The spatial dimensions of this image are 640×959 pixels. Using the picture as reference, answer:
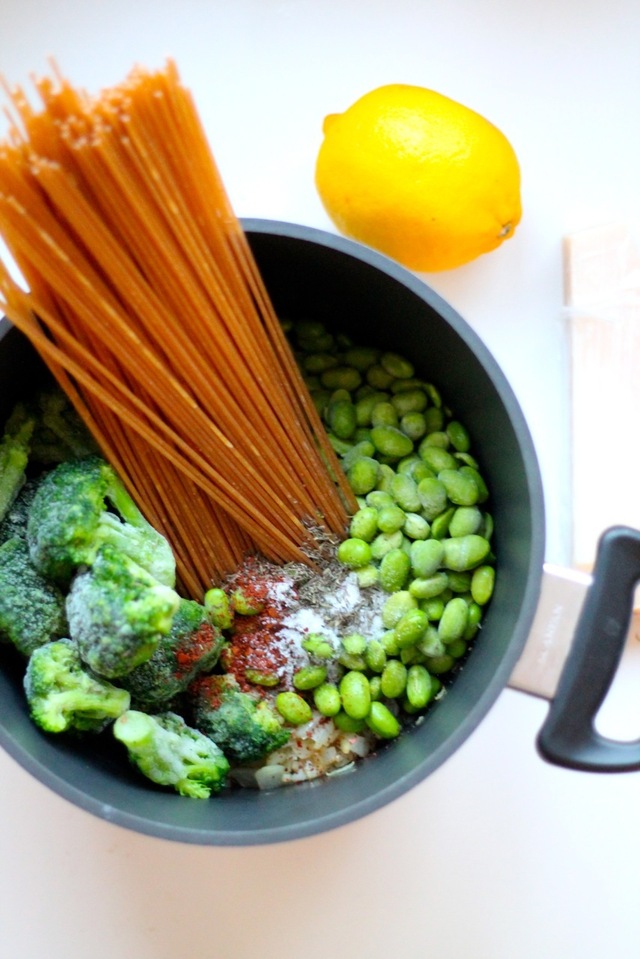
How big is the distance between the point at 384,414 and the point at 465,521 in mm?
145

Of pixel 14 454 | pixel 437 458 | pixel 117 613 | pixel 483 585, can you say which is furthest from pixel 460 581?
pixel 14 454

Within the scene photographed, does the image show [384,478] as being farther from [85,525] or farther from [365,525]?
[85,525]

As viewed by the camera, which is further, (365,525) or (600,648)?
(365,525)

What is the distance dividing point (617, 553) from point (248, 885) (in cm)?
57

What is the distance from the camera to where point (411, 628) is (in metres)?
0.83

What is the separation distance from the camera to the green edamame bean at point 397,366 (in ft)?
3.05

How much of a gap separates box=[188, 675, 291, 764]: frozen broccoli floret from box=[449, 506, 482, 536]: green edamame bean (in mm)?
252

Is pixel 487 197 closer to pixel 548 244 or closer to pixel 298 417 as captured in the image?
pixel 548 244

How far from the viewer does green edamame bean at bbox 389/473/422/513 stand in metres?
0.89

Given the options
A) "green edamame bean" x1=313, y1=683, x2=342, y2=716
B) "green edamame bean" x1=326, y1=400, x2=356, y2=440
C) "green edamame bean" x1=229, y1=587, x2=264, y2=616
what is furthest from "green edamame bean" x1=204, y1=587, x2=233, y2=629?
"green edamame bean" x1=326, y1=400, x2=356, y2=440

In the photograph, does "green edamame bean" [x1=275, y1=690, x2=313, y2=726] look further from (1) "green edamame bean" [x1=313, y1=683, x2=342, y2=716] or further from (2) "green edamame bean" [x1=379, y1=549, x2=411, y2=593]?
(2) "green edamame bean" [x1=379, y1=549, x2=411, y2=593]

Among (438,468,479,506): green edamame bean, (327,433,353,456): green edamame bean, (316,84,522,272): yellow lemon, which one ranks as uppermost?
(316,84,522,272): yellow lemon

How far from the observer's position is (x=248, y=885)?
0.97m

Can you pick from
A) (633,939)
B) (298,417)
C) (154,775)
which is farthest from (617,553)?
(633,939)
